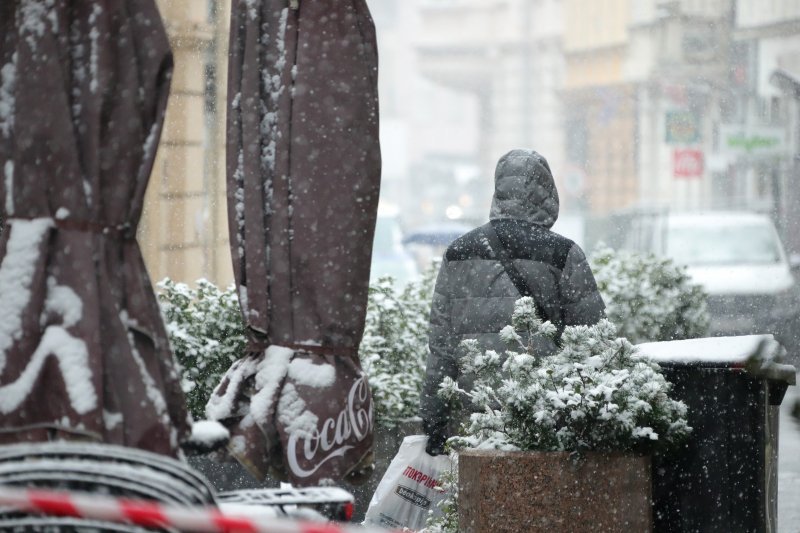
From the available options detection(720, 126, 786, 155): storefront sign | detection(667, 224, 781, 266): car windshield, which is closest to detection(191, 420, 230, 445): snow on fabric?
detection(667, 224, 781, 266): car windshield

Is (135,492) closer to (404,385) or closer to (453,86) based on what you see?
(404,385)

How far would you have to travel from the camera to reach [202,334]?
24.4 feet

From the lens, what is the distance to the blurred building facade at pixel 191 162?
1391cm

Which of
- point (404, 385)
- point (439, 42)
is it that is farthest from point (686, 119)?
point (404, 385)

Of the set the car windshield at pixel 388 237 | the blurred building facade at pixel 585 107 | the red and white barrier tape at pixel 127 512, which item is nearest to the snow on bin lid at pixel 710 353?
the red and white barrier tape at pixel 127 512

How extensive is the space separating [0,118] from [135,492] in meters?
1.41

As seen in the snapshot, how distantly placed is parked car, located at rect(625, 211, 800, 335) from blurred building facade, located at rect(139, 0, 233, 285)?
20.7ft

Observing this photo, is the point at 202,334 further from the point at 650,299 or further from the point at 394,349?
the point at 650,299

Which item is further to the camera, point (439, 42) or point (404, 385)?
point (439, 42)

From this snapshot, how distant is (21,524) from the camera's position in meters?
3.13

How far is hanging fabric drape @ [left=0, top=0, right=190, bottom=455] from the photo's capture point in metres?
3.96

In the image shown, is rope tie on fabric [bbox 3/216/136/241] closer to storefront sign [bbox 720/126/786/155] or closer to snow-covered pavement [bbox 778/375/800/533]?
snow-covered pavement [bbox 778/375/800/533]

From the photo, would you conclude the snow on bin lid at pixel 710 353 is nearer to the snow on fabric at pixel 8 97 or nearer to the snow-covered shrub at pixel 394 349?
the snow-covered shrub at pixel 394 349

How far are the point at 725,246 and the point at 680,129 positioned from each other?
21.1m
